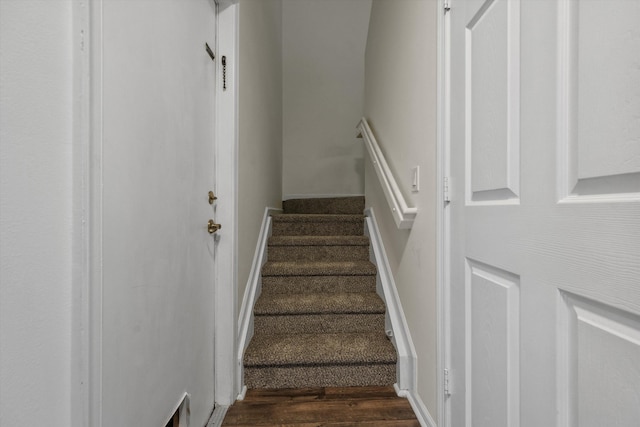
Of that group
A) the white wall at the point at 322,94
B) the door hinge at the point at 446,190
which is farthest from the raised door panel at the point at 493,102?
the white wall at the point at 322,94

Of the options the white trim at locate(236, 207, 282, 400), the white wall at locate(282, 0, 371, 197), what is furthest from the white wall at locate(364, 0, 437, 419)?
the white wall at locate(282, 0, 371, 197)

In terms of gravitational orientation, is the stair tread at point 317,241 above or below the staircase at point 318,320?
above

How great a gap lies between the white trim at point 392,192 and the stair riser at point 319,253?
0.70 meters

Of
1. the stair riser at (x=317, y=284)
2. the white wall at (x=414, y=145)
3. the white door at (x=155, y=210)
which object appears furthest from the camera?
the stair riser at (x=317, y=284)

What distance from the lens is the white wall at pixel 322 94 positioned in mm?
3699

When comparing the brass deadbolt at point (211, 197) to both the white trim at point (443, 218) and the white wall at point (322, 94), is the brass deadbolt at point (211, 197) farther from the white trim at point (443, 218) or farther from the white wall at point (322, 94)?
the white wall at point (322, 94)

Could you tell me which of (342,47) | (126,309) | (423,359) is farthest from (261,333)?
(342,47)

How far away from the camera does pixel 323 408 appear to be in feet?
4.62

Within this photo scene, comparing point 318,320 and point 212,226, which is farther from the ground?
point 212,226

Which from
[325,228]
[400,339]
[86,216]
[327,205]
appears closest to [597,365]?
[86,216]

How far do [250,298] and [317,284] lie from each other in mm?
487

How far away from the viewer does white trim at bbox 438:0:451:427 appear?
1128 mm

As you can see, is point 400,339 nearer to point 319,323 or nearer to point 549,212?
point 319,323

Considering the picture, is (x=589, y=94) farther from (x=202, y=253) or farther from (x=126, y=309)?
(x=202, y=253)
